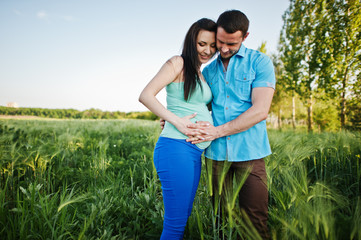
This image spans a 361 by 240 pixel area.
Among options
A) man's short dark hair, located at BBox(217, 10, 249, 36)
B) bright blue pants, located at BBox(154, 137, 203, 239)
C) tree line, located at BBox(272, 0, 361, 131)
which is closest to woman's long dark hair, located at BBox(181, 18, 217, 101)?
man's short dark hair, located at BBox(217, 10, 249, 36)

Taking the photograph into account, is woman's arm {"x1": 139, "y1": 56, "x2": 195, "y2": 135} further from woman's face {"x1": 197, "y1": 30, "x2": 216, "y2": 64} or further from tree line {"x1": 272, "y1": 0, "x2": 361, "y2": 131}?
tree line {"x1": 272, "y1": 0, "x2": 361, "y2": 131}

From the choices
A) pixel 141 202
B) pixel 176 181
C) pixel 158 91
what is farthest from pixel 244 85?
pixel 141 202

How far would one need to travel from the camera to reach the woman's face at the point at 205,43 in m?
1.63

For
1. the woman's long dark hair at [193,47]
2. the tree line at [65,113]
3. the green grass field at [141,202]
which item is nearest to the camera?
the green grass field at [141,202]

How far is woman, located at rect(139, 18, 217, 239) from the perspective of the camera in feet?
4.39

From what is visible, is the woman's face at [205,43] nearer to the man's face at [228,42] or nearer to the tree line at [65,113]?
the man's face at [228,42]

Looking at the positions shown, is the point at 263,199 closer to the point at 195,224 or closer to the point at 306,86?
the point at 195,224

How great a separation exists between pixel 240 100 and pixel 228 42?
52cm

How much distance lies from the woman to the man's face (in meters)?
0.09

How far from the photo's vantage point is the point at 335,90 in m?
7.66

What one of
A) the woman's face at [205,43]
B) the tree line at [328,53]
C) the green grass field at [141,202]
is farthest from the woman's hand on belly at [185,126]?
the tree line at [328,53]

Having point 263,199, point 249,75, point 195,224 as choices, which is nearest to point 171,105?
point 249,75

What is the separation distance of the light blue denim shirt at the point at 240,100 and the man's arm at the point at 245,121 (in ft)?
0.27

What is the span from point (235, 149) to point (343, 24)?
930cm
